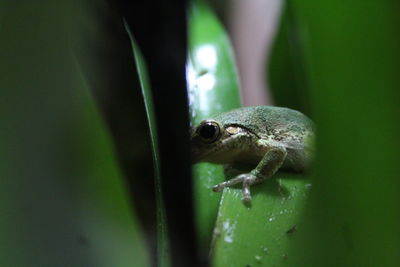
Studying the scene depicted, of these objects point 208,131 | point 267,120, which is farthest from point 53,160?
point 267,120

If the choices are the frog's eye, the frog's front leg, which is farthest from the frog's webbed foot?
the frog's eye

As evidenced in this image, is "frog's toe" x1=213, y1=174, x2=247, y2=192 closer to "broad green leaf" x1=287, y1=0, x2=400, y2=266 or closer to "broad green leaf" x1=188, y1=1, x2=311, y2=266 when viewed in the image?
"broad green leaf" x1=188, y1=1, x2=311, y2=266

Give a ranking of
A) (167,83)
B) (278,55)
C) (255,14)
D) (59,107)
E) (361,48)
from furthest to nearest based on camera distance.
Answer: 1. (255,14)
2. (278,55)
3. (59,107)
4. (167,83)
5. (361,48)

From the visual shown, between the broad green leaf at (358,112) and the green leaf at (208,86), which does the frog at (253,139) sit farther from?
the broad green leaf at (358,112)

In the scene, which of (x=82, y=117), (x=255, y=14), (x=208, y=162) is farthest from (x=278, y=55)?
(x=255, y=14)

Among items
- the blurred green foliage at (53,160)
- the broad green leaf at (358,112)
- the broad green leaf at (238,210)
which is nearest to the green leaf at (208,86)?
the broad green leaf at (238,210)

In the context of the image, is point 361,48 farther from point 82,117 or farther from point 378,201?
point 82,117
